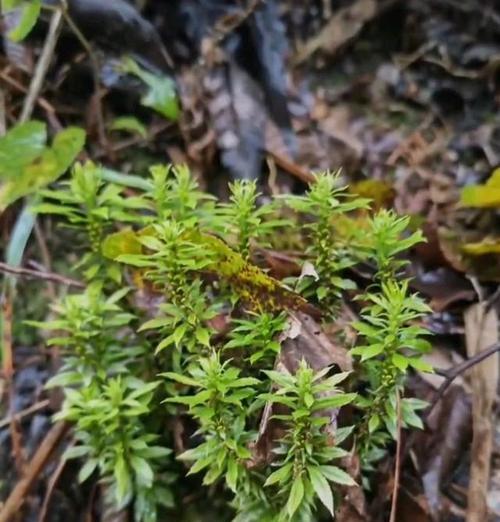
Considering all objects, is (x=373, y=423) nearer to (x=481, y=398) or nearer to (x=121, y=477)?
(x=481, y=398)

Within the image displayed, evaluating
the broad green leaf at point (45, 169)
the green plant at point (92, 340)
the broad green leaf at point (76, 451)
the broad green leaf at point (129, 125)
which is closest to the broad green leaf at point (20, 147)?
the broad green leaf at point (45, 169)

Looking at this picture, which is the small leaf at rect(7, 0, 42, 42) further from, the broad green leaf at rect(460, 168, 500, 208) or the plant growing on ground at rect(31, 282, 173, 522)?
the broad green leaf at rect(460, 168, 500, 208)

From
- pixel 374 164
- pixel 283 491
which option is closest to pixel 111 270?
pixel 283 491

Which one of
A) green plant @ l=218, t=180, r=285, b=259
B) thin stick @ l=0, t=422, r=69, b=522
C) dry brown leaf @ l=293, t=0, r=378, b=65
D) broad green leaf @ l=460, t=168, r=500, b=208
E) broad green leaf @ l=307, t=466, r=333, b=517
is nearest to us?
broad green leaf @ l=307, t=466, r=333, b=517

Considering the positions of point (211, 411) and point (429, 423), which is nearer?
Answer: point (211, 411)

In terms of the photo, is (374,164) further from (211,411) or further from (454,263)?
(211,411)

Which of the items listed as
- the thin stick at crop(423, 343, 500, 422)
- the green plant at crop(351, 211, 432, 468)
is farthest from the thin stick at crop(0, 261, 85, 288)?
the thin stick at crop(423, 343, 500, 422)
